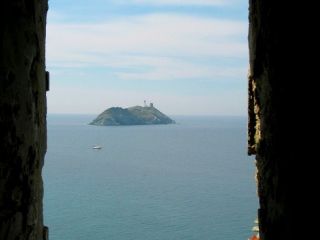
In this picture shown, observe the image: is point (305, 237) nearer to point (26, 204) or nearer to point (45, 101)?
point (26, 204)

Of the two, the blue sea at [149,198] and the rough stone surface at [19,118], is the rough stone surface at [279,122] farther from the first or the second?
the blue sea at [149,198]

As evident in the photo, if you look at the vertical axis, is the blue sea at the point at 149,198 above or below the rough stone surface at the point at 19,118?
below

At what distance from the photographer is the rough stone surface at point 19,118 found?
4449 mm

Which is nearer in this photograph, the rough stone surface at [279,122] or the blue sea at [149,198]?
the rough stone surface at [279,122]

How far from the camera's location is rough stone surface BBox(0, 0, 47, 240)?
4449 millimetres

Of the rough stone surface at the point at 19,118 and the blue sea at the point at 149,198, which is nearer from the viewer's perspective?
the rough stone surface at the point at 19,118

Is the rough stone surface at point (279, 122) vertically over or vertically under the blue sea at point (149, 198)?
over

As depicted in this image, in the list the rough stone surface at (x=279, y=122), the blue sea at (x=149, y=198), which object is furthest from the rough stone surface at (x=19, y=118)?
the blue sea at (x=149, y=198)

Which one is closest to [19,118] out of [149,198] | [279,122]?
[279,122]

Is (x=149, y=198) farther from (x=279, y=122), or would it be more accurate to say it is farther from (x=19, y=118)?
(x=279, y=122)

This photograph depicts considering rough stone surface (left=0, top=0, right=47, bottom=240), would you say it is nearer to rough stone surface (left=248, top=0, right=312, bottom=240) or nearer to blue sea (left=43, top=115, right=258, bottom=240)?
rough stone surface (left=248, top=0, right=312, bottom=240)

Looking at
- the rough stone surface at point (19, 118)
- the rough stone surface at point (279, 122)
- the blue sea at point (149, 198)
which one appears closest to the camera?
the rough stone surface at point (279, 122)

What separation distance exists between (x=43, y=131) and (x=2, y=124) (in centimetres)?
63

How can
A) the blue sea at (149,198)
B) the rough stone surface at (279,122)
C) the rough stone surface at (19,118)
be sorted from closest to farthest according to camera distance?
the rough stone surface at (279,122)
the rough stone surface at (19,118)
the blue sea at (149,198)
